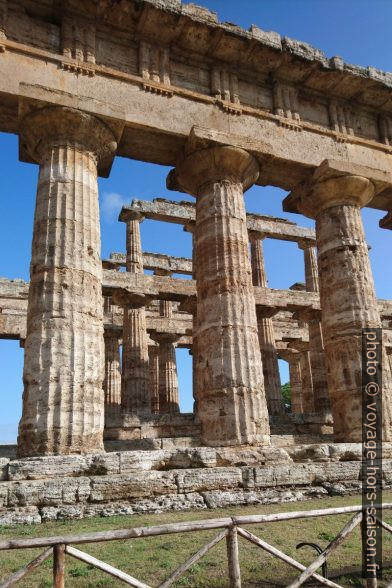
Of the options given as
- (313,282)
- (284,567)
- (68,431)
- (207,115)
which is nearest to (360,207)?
(207,115)

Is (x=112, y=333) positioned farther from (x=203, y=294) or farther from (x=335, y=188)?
(x=335, y=188)

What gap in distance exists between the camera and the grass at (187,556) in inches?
157

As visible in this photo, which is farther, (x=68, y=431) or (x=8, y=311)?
(x=8, y=311)

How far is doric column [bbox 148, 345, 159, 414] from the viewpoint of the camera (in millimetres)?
24656

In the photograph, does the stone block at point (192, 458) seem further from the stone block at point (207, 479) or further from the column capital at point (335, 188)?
the column capital at point (335, 188)

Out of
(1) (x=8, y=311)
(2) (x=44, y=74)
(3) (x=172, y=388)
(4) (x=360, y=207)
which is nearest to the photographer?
(2) (x=44, y=74)

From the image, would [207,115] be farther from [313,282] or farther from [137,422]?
[313,282]

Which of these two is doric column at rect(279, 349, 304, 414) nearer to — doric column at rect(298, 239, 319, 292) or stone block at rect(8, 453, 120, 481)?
doric column at rect(298, 239, 319, 292)

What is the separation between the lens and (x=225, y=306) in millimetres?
9547

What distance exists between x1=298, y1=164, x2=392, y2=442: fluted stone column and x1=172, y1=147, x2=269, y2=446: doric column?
2113 millimetres

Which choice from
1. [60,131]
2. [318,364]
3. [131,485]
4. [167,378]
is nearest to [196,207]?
[60,131]

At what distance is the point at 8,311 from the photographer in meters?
19.9

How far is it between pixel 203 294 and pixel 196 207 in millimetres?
2037

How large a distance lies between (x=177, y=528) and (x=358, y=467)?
256 inches
